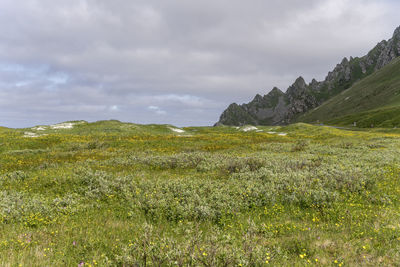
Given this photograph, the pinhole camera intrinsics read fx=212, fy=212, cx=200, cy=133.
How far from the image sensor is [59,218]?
26.1 ft

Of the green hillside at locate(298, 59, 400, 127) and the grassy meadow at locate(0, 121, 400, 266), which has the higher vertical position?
the green hillside at locate(298, 59, 400, 127)

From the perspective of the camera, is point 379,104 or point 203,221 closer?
point 203,221

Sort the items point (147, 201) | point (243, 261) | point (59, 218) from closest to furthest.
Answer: point (243, 261), point (59, 218), point (147, 201)

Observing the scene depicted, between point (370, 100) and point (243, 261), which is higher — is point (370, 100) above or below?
above

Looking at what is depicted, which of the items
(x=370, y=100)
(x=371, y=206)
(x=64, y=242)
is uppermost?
(x=370, y=100)

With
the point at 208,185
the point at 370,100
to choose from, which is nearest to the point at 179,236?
the point at 208,185

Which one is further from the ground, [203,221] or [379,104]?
[379,104]

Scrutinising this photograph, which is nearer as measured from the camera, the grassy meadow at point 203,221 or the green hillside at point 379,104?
the grassy meadow at point 203,221

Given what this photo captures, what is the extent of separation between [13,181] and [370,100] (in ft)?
771

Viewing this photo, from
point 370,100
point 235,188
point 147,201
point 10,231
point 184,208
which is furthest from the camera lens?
point 370,100

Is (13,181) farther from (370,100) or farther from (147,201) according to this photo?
(370,100)

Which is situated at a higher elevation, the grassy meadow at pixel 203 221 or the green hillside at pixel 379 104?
the green hillside at pixel 379 104

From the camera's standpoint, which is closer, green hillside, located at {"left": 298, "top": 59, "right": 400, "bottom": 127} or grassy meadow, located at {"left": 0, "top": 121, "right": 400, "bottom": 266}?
grassy meadow, located at {"left": 0, "top": 121, "right": 400, "bottom": 266}

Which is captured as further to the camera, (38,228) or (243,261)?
(38,228)
